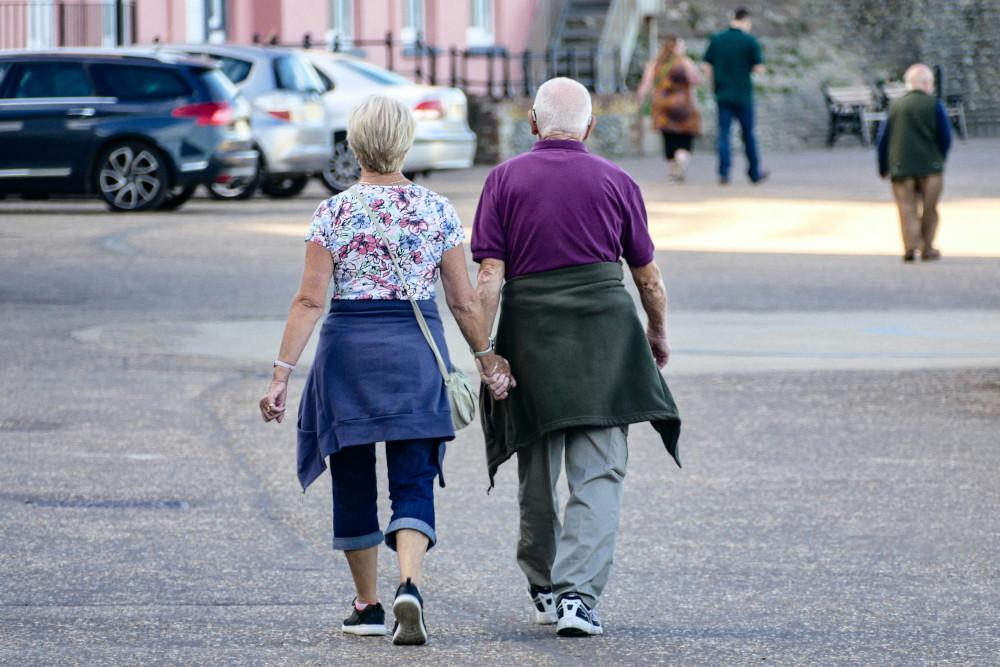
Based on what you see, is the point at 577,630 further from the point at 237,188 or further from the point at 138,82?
the point at 237,188

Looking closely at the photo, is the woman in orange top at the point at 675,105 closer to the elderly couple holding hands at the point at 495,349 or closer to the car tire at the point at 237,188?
the car tire at the point at 237,188

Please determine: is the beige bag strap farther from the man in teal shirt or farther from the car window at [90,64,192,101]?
the man in teal shirt

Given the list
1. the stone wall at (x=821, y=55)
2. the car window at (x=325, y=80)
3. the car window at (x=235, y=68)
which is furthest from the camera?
the stone wall at (x=821, y=55)

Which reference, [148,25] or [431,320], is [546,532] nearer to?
[431,320]

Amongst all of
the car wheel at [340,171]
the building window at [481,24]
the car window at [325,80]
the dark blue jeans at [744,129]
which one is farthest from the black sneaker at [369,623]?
the building window at [481,24]

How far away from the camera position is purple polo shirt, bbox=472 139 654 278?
19.3ft

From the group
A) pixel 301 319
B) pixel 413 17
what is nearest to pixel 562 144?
pixel 301 319

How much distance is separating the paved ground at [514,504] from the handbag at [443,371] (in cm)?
58

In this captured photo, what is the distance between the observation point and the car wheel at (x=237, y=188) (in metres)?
23.2

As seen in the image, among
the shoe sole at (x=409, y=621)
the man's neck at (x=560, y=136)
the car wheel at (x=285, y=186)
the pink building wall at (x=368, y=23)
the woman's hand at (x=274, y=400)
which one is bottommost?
the car wheel at (x=285, y=186)

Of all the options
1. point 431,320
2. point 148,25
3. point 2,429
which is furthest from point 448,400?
point 148,25

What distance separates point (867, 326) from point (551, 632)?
7.78 metres

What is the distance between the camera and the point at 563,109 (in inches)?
235

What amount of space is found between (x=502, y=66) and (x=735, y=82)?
10.9 meters
